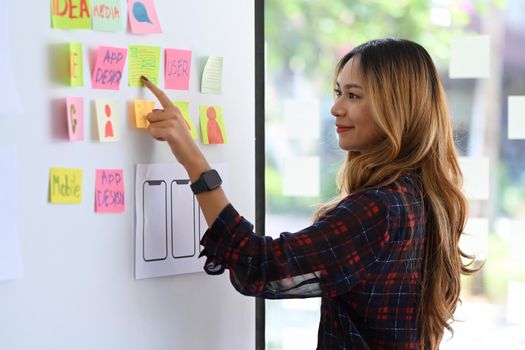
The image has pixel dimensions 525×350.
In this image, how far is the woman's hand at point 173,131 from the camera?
1534 millimetres

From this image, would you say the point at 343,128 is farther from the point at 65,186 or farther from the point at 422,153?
the point at 65,186

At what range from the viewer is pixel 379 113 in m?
1.61

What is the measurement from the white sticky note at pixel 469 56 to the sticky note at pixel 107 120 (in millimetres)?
879

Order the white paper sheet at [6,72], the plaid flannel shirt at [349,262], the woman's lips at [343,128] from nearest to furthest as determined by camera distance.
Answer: the white paper sheet at [6,72] < the plaid flannel shirt at [349,262] < the woman's lips at [343,128]

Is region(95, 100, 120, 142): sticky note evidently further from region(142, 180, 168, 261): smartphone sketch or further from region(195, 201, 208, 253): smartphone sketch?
region(195, 201, 208, 253): smartphone sketch

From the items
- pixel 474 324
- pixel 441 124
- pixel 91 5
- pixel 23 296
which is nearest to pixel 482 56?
pixel 441 124

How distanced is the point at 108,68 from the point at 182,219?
13.0 inches

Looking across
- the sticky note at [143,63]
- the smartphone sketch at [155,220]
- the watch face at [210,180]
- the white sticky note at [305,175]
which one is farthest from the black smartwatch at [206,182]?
the white sticky note at [305,175]

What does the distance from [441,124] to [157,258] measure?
2.01 ft

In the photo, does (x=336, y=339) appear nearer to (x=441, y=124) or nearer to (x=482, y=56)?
(x=441, y=124)

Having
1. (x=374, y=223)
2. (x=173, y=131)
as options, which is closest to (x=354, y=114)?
(x=374, y=223)

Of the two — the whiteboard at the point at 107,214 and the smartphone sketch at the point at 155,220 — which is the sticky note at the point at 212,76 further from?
the smartphone sketch at the point at 155,220

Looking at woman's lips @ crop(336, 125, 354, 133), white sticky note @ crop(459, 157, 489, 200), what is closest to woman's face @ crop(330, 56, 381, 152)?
woman's lips @ crop(336, 125, 354, 133)

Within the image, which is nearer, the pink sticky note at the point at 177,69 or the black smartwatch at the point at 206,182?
the black smartwatch at the point at 206,182
